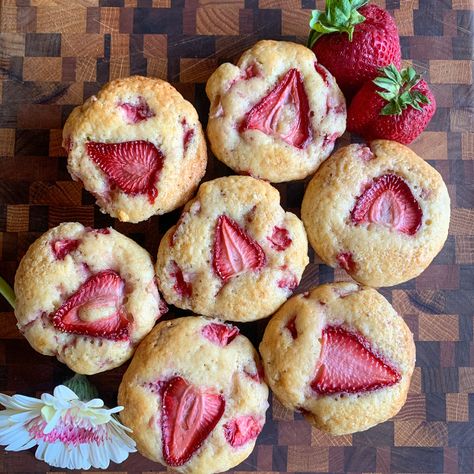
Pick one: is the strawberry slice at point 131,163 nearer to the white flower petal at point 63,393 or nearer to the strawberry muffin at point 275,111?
the strawberry muffin at point 275,111

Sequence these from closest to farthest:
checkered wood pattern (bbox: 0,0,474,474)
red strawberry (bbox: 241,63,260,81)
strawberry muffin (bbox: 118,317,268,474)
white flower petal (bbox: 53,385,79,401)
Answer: white flower petal (bbox: 53,385,79,401) < strawberry muffin (bbox: 118,317,268,474) < red strawberry (bbox: 241,63,260,81) < checkered wood pattern (bbox: 0,0,474,474)

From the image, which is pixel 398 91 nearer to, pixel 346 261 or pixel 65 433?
pixel 346 261

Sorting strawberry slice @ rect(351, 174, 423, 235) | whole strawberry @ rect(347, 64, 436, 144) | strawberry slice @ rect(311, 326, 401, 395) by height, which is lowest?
strawberry slice @ rect(311, 326, 401, 395)

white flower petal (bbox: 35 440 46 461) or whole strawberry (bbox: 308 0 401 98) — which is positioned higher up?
whole strawberry (bbox: 308 0 401 98)

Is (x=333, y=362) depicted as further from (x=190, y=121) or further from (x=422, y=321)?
(x=190, y=121)

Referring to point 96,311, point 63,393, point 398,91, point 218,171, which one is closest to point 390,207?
point 398,91

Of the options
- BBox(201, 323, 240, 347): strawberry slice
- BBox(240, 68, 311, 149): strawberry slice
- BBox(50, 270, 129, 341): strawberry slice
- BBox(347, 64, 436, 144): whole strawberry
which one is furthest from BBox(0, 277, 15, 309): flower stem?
BBox(347, 64, 436, 144): whole strawberry

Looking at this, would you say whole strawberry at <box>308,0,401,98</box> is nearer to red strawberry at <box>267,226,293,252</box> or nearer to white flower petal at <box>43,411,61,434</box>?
red strawberry at <box>267,226,293,252</box>

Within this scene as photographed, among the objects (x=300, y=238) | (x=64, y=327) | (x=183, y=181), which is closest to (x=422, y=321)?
(x=300, y=238)
